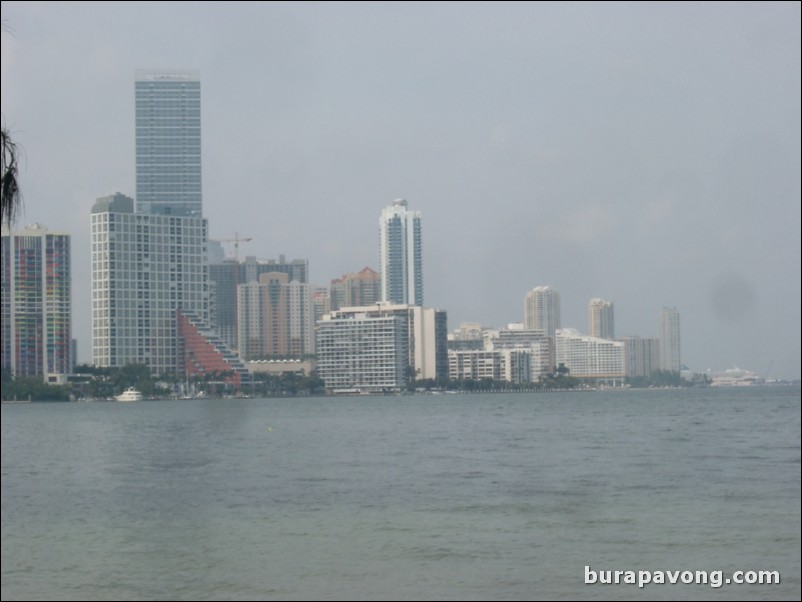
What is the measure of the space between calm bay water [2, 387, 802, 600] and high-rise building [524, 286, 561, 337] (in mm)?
126821

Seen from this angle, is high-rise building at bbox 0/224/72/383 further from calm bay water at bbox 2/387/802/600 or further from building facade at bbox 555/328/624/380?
calm bay water at bbox 2/387/802/600

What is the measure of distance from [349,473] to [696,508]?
631 inches

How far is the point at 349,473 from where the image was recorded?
4206 centimetres

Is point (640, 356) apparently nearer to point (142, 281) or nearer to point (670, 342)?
point (670, 342)

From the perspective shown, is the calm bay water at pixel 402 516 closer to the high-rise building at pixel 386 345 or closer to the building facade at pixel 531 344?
the high-rise building at pixel 386 345

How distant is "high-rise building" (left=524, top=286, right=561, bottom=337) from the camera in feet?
627

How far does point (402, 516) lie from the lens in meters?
28.0

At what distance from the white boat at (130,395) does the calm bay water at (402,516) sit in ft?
287

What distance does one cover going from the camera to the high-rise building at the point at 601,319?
7515 inches

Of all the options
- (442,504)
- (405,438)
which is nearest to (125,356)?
(405,438)

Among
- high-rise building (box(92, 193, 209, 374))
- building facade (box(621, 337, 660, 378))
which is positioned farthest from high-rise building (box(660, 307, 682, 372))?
high-rise building (box(92, 193, 209, 374))

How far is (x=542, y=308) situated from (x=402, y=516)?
16855cm

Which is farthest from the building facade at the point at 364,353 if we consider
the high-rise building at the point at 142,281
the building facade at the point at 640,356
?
the building facade at the point at 640,356

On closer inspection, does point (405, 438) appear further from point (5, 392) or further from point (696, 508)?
point (5, 392)
